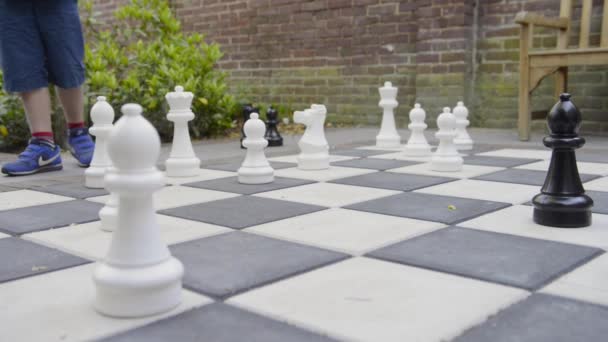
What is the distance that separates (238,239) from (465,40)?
3.77 meters

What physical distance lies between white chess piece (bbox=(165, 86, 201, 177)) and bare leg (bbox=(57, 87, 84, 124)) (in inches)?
23.2

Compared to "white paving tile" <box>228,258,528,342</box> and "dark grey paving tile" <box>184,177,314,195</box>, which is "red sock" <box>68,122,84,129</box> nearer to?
"dark grey paving tile" <box>184,177,314,195</box>

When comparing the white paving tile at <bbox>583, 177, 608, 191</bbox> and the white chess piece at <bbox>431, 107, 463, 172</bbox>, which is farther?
the white chess piece at <bbox>431, 107, 463, 172</bbox>

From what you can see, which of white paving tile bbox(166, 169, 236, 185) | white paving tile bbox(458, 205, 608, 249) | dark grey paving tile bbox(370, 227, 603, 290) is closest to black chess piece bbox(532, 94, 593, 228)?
white paving tile bbox(458, 205, 608, 249)

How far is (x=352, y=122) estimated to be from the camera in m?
5.76

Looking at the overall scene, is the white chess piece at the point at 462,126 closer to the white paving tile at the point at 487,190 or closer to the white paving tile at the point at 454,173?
the white paving tile at the point at 454,173

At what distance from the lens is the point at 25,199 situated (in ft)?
7.44

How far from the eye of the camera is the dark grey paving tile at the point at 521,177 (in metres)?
2.49

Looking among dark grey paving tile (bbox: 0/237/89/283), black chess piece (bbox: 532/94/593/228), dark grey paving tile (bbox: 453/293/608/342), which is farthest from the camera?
black chess piece (bbox: 532/94/593/228)

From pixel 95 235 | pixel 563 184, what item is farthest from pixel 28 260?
pixel 563 184

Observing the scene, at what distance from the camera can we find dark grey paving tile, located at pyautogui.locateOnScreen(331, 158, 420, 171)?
2973 mm

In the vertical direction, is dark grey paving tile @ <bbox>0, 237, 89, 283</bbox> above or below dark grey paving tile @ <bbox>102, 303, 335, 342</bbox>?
below

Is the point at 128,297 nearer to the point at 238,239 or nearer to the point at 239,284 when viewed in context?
the point at 239,284

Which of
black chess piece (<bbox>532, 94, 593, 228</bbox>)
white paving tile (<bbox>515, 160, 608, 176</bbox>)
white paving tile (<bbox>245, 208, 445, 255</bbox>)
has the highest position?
black chess piece (<bbox>532, 94, 593, 228</bbox>)
